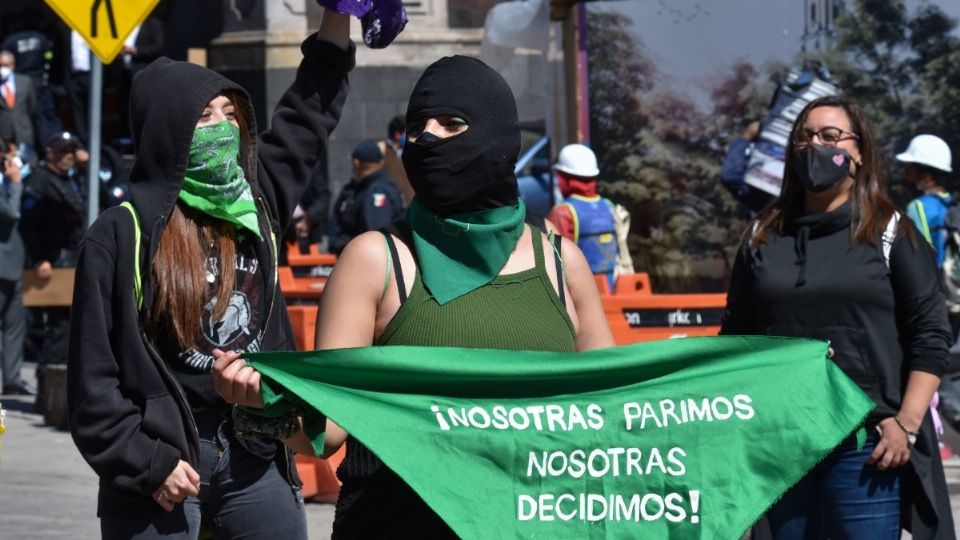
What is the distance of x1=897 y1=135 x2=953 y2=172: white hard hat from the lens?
31.5ft

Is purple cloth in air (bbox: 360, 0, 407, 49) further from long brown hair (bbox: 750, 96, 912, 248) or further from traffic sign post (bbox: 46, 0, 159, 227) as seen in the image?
traffic sign post (bbox: 46, 0, 159, 227)

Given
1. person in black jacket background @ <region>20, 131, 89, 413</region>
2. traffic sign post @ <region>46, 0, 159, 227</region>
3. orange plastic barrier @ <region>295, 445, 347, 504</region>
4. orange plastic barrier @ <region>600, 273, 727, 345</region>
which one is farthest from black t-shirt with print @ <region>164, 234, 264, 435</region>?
person in black jacket background @ <region>20, 131, 89, 413</region>

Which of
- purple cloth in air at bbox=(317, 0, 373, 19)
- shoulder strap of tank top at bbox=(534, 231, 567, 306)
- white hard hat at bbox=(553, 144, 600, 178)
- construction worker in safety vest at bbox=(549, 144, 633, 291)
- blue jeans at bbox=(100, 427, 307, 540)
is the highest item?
purple cloth in air at bbox=(317, 0, 373, 19)

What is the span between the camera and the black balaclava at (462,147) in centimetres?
345

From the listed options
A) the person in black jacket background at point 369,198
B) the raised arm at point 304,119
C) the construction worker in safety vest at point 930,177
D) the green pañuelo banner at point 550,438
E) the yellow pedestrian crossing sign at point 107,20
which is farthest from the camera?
the person in black jacket background at point 369,198

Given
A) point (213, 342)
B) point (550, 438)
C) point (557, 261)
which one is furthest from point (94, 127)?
point (550, 438)

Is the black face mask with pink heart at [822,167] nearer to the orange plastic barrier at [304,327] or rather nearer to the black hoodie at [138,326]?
the black hoodie at [138,326]

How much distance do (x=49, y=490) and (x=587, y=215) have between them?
143 inches

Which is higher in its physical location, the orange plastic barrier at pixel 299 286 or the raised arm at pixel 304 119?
the raised arm at pixel 304 119

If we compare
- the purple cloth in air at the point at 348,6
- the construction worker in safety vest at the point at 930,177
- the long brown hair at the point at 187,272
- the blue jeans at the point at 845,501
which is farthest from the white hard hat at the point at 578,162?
the long brown hair at the point at 187,272

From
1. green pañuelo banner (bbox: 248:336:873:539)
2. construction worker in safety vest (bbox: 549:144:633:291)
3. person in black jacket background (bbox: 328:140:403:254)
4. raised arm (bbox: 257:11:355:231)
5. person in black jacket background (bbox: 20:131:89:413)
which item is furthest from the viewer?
person in black jacket background (bbox: 20:131:89:413)

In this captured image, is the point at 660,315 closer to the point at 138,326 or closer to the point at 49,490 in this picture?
the point at 49,490

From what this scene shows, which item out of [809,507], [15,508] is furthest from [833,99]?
[15,508]

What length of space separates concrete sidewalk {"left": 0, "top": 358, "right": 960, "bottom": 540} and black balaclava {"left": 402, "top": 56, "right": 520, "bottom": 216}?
415 centimetres
